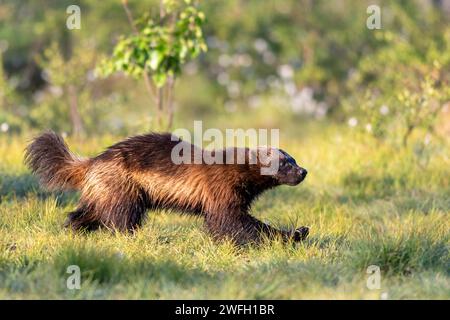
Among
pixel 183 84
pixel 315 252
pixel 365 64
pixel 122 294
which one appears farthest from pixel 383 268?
pixel 183 84

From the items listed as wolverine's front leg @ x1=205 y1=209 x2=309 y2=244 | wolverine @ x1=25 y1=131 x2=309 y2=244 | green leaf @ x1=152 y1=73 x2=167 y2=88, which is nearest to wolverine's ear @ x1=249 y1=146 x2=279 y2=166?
wolverine @ x1=25 y1=131 x2=309 y2=244

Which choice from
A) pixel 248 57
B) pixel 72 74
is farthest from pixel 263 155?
pixel 248 57

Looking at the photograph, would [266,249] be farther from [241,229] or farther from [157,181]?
[157,181]

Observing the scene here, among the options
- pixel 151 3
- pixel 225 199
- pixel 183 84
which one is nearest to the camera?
pixel 225 199

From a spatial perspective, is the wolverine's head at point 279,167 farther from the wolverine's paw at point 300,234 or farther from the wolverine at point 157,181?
the wolverine's paw at point 300,234

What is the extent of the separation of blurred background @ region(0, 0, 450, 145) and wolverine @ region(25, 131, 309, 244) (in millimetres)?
5135

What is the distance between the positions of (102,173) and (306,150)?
410 centimetres

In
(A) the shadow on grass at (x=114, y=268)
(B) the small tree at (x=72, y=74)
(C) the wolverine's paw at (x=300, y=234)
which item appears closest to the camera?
(A) the shadow on grass at (x=114, y=268)

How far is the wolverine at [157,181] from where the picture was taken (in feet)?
22.1

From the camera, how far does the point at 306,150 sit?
10375 mm

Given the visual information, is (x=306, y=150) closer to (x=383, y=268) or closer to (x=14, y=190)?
(x=14, y=190)

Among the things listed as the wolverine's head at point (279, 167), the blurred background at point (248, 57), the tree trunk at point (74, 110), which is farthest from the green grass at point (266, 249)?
the blurred background at point (248, 57)

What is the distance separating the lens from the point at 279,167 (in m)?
6.92

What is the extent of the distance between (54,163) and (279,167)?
1906 millimetres
